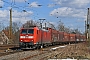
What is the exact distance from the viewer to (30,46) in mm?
32594

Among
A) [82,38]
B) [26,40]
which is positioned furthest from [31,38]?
[82,38]

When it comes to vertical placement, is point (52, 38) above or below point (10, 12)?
below

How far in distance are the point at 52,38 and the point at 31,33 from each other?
1691cm

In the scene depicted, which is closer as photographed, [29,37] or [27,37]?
[27,37]

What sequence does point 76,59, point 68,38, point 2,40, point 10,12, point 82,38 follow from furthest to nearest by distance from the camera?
1. point 82,38
2. point 68,38
3. point 2,40
4. point 10,12
5. point 76,59

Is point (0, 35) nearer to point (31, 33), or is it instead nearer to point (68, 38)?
point (68, 38)

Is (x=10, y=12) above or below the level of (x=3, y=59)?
above

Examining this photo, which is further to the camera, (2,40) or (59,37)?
(2,40)

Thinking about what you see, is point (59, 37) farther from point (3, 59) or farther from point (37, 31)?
point (3, 59)

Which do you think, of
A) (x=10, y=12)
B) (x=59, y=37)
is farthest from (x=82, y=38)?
(x=10, y=12)

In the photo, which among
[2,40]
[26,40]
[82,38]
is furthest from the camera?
[82,38]

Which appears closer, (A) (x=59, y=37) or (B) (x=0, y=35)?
(A) (x=59, y=37)

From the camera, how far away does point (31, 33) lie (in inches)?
1297

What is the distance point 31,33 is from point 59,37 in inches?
999
